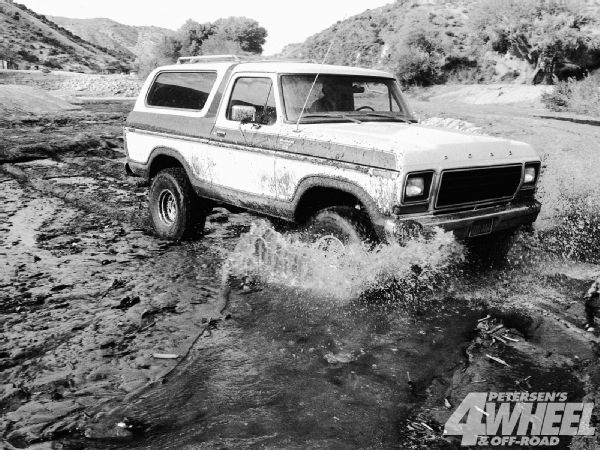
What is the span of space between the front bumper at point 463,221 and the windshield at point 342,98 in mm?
1467

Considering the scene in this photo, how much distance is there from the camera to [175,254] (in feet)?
21.0

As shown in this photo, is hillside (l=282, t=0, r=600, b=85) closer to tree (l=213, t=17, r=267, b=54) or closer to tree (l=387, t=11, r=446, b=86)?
tree (l=387, t=11, r=446, b=86)

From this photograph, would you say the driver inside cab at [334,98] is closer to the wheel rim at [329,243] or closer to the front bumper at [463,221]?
the wheel rim at [329,243]

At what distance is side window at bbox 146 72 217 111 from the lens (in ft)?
20.3

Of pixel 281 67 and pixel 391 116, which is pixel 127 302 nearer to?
pixel 281 67

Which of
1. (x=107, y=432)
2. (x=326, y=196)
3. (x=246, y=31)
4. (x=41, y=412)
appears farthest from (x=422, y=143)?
(x=246, y=31)

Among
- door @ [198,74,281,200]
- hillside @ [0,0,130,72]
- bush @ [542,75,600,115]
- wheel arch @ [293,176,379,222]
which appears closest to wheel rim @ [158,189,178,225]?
door @ [198,74,281,200]

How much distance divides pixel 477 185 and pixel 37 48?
341 ft

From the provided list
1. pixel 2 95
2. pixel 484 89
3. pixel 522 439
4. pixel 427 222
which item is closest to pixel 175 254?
pixel 427 222

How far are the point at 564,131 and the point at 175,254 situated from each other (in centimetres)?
1294

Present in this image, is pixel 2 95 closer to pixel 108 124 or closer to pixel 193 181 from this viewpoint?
pixel 108 124

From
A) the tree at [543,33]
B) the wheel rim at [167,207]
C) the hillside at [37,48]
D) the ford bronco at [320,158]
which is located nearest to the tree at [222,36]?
the hillside at [37,48]

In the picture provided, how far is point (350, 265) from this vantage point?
15.6 feet

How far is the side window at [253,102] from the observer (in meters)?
5.29
